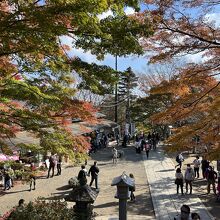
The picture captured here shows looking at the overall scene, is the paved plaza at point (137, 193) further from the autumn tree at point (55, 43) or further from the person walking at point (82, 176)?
the autumn tree at point (55, 43)

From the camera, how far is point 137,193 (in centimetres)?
1742

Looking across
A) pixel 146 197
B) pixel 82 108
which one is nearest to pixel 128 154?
pixel 146 197

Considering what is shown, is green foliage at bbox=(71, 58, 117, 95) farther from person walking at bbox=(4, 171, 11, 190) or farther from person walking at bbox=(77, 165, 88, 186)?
Result: person walking at bbox=(4, 171, 11, 190)

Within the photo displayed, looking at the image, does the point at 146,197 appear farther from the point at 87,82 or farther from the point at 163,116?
the point at 87,82

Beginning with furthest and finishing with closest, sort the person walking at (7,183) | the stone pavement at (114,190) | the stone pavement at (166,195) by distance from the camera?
the person walking at (7,183)
the stone pavement at (166,195)
the stone pavement at (114,190)

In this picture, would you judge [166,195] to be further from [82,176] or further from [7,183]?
[82,176]

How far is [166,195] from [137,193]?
139 cm

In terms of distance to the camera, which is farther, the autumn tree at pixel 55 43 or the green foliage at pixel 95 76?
the green foliage at pixel 95 76

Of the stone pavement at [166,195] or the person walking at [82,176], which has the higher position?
the person walking at [82,176]

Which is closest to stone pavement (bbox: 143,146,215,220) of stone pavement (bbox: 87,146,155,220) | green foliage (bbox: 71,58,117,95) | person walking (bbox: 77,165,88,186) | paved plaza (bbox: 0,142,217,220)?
paved plaza (bbox: 0,142,217,220)

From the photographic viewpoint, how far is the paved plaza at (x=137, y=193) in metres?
14.3

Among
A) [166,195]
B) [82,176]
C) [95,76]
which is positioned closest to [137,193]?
[166,195]

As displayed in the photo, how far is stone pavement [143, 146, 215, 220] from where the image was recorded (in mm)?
14215

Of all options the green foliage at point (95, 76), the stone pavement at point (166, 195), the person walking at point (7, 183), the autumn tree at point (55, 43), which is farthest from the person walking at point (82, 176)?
the person walking at point (7, 183)
